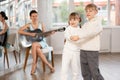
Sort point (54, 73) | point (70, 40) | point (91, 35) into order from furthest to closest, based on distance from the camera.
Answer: point (54, 73)
point (70, 40)
point (91, 35)

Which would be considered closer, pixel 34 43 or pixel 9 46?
pixel 34 43

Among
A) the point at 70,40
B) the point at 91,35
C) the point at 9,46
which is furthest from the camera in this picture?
the point at 9,46

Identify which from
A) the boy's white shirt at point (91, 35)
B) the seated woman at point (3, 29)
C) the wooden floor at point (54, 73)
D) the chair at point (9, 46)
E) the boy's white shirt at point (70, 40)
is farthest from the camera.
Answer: the chair at point (9, 46)

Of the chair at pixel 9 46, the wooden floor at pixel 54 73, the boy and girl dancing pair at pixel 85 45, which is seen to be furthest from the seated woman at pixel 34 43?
the boy and girl dancing pair at pixel 85 45

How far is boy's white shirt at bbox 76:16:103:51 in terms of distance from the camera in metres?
3.37

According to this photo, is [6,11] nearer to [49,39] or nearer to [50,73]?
[50,73]

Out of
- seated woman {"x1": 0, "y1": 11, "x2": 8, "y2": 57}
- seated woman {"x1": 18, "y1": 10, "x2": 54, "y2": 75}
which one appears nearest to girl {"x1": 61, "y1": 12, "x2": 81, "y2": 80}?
seated woman {"x1": 18, "y1": 10, "x2": 54, "y2": 75}

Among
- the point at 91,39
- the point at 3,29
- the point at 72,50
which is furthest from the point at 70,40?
the point at 3,29

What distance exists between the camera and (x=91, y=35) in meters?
3.37

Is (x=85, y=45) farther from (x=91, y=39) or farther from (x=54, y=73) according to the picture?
(x=54, y=73)

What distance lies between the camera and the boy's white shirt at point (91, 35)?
3.37m

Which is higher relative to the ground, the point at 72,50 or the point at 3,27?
the point at 3,27

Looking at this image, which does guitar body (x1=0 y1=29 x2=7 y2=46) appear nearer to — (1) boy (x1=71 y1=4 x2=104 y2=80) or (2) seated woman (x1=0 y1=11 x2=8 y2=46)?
(2) seated woman (x1=0 y1=11 x2=8 y2=46)

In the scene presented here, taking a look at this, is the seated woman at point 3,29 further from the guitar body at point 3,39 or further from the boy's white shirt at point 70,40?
the boy's white shirt at point 70,40
